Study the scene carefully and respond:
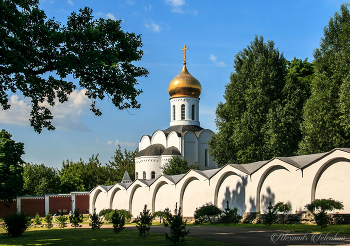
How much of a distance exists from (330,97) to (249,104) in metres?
6.11

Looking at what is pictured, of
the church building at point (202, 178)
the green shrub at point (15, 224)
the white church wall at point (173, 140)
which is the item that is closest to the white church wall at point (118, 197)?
the church building at point (202, 178)

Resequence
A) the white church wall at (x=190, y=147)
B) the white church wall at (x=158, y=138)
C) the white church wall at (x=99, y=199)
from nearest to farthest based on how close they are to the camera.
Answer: the white church wall at (x=99, y=199) < the white church wall at (x=190, y=147) < the white church wall at (x=158, y=138)

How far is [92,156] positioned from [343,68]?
45774 millimetres

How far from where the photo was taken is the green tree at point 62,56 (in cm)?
1081

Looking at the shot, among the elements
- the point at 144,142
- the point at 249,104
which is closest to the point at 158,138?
the point at 144,142

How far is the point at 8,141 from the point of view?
93.3ft

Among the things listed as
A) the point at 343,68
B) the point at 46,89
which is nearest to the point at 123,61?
the point at 46,89

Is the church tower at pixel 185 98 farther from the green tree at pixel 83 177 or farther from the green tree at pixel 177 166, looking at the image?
the green tree at pixel 83 177

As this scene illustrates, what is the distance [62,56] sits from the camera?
38.7 feet

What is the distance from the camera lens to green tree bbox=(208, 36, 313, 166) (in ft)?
88.1

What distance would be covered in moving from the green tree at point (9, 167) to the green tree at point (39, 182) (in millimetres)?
18958

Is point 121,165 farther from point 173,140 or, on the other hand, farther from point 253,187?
point 253,187

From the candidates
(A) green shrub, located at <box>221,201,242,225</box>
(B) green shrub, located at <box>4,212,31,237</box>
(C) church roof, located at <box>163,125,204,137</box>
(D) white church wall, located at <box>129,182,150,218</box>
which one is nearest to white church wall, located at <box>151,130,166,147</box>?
(C) church roof, located at <box>163,125,204,137</box>

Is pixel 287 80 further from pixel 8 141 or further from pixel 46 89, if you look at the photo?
pixel 8 141
